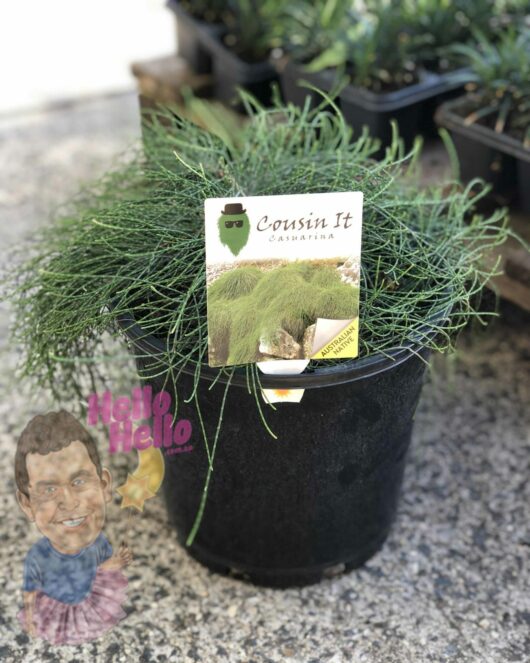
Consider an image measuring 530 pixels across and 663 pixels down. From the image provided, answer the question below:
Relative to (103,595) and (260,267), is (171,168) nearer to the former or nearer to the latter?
(260,267)

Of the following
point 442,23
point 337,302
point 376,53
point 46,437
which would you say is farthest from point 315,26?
A: point 46,437

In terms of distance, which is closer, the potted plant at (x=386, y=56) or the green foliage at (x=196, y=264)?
the green foliage at (x=196, y=264)

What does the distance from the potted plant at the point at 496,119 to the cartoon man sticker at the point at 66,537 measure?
1068 millimetres

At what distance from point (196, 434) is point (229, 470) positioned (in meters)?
0.07

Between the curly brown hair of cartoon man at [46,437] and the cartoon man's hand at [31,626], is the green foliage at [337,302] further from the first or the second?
the cartoon man's hand at [31,626]

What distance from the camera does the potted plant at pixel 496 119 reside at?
167cm

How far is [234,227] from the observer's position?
96 centimetres

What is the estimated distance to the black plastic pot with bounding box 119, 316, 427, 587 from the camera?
3.52ft

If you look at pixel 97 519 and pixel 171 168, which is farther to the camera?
pixel 171 168

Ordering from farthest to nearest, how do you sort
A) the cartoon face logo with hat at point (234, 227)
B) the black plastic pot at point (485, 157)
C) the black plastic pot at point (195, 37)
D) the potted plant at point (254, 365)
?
the black plastic pot at point (195, 37)
the black plastic pot at point (485, 157)
the potted plant at point (254, 365)
the cartoon face logo with hat at point (234, 227)

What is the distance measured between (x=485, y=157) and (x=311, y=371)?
91 cm

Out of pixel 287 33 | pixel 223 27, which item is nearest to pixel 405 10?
pixel 287 33

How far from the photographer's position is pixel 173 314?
106 centimetres

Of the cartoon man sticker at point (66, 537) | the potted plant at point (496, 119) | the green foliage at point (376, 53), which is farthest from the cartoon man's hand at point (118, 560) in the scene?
the green foliage at point (376, 53)
